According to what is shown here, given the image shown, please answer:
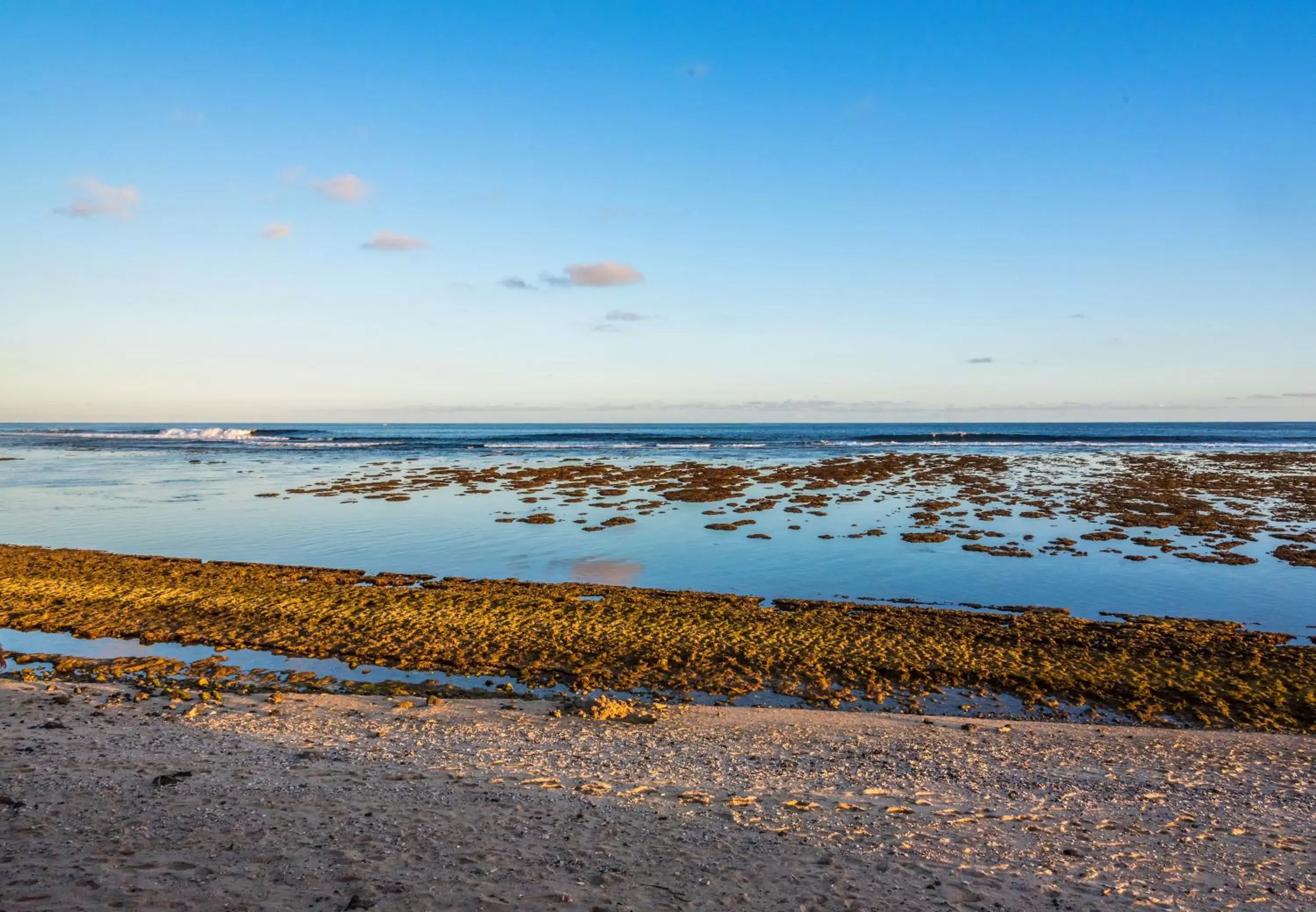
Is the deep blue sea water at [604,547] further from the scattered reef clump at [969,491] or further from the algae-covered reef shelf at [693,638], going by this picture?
the algae-covered reef shelf at [693,638]

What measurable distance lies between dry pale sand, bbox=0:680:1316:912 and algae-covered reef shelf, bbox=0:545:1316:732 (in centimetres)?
154

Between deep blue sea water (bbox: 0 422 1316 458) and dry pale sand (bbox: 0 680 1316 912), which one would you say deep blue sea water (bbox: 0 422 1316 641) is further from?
deep blue sea water (bbox: 0 422 1316 458)

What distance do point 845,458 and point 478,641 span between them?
5651 cm

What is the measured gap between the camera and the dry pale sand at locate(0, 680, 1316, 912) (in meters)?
6.19

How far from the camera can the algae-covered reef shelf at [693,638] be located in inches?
464

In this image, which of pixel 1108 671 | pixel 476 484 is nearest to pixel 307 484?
pixel 476 484

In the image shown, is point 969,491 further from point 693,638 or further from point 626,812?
point 626,812

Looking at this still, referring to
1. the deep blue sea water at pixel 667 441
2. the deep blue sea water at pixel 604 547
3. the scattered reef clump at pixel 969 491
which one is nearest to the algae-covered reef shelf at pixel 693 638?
the deep blue sea water at pixel 604 547

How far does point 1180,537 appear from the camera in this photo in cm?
2497

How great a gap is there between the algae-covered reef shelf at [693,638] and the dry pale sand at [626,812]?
1537mm

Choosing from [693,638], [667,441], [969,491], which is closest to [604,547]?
[693,638]

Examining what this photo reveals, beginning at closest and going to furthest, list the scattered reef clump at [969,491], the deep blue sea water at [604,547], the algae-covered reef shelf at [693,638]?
the algae-covered reef shelf at [693,638] < the deep blue sea water at [604,547] < the scattered reef clump at [969,491]

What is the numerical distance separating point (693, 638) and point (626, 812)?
21.2 ft

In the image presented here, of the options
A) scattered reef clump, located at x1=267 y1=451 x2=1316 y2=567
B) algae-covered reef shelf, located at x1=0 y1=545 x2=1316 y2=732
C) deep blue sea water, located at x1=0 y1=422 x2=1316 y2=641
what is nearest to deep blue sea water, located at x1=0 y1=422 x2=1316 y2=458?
scattered reef clump, located at x1=267 y1=451 x2=1316 y2=567
